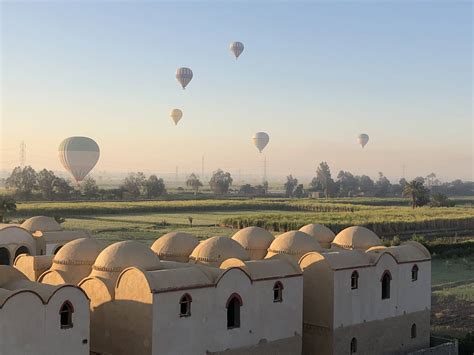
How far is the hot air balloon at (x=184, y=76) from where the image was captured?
8259 cm

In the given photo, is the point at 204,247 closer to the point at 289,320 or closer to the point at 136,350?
the point at 289,320

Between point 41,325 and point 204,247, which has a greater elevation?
point 204,247

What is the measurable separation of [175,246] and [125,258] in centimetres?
445

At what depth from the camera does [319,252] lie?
25719 mm

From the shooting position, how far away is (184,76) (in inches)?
3265

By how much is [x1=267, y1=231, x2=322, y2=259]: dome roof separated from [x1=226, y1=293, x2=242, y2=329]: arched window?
488cm

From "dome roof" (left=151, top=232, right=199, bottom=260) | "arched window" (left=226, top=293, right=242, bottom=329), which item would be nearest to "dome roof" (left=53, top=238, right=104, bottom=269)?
→ "dome roof" (left=151, top=232, right=199, bottom=260)

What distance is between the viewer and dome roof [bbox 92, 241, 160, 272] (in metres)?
21.4

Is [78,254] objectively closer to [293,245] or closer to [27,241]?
[27,241]

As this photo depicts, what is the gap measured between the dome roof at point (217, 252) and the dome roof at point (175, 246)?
2.86ft

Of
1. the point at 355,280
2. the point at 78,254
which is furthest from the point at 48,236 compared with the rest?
the point at 355,280

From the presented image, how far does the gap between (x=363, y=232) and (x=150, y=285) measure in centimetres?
1303

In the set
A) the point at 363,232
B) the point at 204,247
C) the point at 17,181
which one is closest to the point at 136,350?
the point at 204,247

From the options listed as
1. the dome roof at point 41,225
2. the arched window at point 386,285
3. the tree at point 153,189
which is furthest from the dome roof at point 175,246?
the tree at point 153,189
